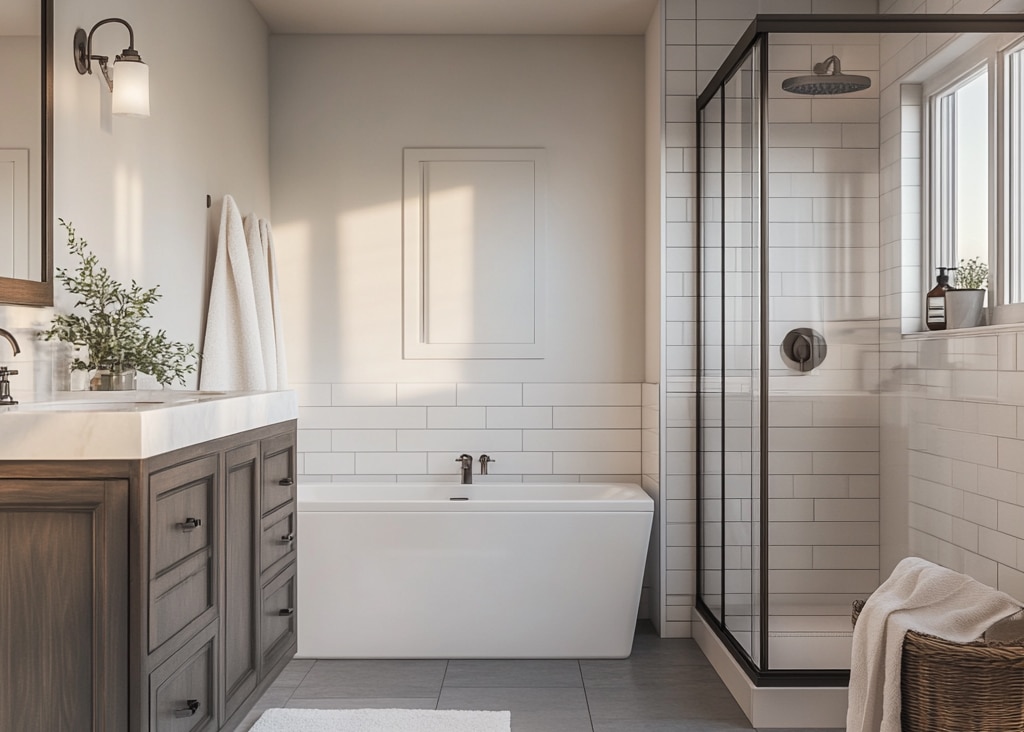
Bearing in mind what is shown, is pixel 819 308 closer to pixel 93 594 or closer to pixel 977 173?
pixel 977 173

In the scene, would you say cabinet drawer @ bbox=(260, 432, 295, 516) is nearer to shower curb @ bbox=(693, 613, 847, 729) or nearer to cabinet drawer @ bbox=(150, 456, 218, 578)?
cabinet drawer @ bbox=(150, 456, 218, 578)

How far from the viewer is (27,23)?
7.45 ft

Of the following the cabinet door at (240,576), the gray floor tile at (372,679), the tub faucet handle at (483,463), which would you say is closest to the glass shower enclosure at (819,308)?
the gray floor tile at (372,679)

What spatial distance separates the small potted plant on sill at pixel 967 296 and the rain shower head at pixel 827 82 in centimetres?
68

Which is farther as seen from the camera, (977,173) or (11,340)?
(977,173)

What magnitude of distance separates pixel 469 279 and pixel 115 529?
2946 mm

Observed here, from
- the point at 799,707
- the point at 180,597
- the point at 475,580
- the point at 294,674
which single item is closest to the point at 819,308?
the point at 799,707

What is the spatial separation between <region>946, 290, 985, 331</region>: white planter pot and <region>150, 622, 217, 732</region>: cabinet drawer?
93.5 inches

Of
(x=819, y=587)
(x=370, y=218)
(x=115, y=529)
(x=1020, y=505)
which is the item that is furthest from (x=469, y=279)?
(x=115, y=529)

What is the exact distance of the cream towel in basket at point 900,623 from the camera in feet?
7.53

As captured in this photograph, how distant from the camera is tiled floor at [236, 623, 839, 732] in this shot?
10.5ft

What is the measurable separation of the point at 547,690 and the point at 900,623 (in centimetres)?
158

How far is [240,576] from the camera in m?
2.29

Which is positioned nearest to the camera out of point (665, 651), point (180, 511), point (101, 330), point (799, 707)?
point (180, 511)
